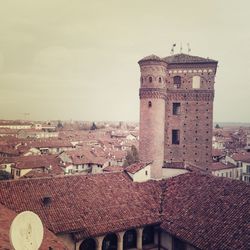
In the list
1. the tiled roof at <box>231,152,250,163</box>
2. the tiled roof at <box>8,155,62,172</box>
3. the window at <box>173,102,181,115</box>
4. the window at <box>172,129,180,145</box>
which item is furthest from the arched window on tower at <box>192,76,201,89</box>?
the tiled roof at <box>231,152,250,163</box>

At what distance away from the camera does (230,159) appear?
5709 centimetres

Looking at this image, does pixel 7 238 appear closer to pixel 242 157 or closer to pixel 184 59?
pixel 184 59

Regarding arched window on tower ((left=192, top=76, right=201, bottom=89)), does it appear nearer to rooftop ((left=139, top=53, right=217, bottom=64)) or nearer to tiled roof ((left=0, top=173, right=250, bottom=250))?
rooftop ((left=139, top=53, right=217, bottom=64))

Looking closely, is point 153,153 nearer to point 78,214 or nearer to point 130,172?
point 130,172

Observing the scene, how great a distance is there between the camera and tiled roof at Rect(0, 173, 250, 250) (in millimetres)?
16016

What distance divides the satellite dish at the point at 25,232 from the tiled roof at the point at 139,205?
6582mm

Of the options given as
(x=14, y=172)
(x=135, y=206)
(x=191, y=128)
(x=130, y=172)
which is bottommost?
(x=14, y=172)

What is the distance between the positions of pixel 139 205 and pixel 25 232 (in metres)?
11.2

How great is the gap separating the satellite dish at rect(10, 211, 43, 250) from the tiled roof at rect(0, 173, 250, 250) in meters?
6.58

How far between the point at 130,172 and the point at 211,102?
39.4 ft

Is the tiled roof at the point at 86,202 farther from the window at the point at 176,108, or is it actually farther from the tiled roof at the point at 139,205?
the window at the point at 176,108

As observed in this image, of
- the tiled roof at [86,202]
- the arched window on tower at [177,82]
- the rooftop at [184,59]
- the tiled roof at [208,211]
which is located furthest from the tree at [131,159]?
the tiled roof at [86,202]

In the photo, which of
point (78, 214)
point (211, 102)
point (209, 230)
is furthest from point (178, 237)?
point (211, 102)

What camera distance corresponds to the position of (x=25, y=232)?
30.1 ft
